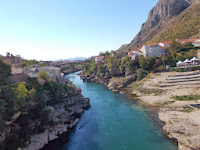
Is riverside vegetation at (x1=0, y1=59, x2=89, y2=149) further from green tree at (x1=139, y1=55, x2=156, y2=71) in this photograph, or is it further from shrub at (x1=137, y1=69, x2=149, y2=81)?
green tree at (x1=139, y1=55, x2=156, y2=71)

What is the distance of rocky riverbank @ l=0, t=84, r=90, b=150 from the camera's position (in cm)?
1471

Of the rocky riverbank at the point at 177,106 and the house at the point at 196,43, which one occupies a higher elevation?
the house at the point at 196,43

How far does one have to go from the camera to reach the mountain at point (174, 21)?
2526 inches

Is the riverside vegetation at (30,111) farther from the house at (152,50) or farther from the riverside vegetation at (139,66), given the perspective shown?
the house at (152,50)

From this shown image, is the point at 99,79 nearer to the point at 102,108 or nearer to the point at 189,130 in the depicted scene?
the point at 102,108

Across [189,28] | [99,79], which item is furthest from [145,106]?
[189,28]

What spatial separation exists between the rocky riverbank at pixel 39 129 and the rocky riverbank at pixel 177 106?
13.0 metres

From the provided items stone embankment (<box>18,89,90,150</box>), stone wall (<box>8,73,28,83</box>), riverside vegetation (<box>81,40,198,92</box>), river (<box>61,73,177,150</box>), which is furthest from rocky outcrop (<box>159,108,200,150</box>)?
stone wall (<box>8,73,28,83</box>)

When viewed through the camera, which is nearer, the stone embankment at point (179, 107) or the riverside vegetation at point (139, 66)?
the stone embankment at point (179, 107)

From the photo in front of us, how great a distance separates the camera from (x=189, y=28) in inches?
2504

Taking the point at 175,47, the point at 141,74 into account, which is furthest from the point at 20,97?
the point at 175,47

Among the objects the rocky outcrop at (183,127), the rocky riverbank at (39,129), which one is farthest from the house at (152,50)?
the rocky riverbank at (39,129)

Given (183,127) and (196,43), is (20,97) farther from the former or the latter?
(196,43)

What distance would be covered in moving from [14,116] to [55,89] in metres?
8.51
